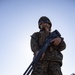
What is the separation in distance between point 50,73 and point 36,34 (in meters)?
0.92

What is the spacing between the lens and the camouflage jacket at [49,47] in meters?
3.96

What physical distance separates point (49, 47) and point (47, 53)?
6.1 inches

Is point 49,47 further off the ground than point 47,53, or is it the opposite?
point 49,47

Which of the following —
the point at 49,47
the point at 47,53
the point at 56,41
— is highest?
the point at 56,41

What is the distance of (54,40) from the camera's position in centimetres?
405

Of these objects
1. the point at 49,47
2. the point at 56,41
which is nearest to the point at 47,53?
the point at 49,47

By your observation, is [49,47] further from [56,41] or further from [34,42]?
[34,42]

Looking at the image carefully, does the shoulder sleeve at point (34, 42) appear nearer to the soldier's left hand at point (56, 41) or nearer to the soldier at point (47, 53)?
the soldier at point (47, 53)

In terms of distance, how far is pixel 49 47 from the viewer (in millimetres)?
4105

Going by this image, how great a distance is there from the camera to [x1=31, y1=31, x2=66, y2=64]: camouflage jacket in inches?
156

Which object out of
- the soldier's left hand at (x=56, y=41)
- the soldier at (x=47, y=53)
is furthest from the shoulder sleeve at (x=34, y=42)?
the soldier's left hand at (x=56, y=41)

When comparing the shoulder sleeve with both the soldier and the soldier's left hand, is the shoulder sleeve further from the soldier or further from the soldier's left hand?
the soldier's left hand

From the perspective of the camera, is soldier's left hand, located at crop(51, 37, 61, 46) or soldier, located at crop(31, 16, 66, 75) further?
soldier's left hand, located at crop(51, 37, 61, 46)

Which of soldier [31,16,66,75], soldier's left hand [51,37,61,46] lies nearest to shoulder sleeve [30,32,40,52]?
soldier [31,16,66,75]
